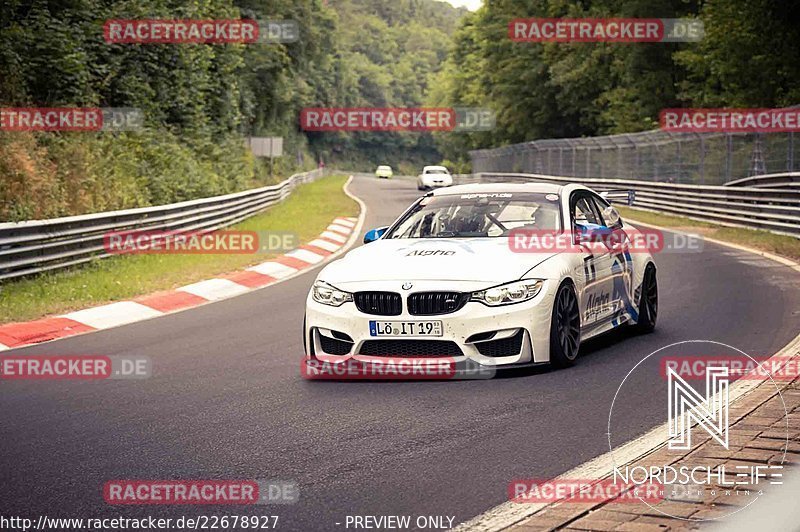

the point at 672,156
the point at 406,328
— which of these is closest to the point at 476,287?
the point at 406,328

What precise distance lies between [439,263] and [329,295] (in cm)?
87

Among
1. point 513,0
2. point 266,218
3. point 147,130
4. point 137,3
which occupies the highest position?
point 513,0

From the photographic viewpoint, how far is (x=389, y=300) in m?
8.52

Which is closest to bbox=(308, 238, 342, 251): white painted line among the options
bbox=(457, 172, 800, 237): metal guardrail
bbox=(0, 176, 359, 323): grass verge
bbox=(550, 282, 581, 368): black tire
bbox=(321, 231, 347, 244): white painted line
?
bbox=(0, 176, 359, 323): grass verge

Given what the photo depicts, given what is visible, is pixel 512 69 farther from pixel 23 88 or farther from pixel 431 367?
pixel 431 367

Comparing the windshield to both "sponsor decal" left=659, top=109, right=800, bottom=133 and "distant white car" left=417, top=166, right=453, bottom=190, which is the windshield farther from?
"distant white car" left=417, top=166, right=453, bottom=190

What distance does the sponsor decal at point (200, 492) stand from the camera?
215 inches

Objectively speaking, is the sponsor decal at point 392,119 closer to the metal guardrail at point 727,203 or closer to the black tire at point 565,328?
the metal guardrail at point 727,203

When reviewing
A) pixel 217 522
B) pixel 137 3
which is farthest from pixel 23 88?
pixel 217 522

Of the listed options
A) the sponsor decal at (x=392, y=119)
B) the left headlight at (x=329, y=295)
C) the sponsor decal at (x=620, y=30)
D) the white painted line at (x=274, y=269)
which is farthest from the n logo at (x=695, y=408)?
the sponsor decal at (x=392, y=119)

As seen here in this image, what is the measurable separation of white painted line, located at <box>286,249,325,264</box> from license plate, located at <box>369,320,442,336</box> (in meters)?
12.8

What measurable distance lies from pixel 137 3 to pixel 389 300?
27.4 meters

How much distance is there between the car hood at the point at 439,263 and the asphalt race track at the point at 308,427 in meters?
0.79

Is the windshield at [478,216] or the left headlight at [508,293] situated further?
the windshield at [478,216]
